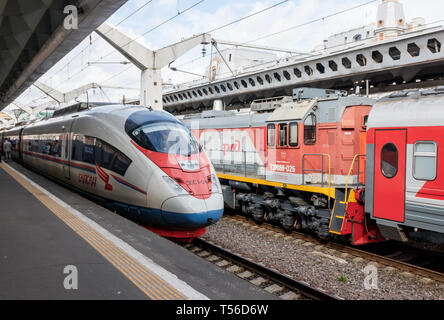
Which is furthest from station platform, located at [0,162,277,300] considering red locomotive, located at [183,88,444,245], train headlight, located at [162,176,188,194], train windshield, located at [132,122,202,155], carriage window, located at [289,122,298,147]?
carriage window, located at [289,122,298,147]

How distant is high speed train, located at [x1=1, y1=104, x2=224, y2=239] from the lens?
769 centimetres

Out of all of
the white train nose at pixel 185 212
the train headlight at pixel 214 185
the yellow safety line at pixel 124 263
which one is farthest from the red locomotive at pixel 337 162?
the yellow safety line at pixel 124 263

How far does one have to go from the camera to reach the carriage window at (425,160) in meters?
7.40

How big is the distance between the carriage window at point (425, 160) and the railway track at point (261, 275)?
136 inches

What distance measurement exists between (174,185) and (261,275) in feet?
8.76

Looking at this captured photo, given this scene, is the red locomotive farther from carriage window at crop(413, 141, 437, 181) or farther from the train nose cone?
the train nose cone

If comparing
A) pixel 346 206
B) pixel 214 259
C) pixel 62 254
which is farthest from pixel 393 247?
pixel 62 254

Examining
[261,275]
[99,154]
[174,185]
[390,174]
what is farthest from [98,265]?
[390,174]

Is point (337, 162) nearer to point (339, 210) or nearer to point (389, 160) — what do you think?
point (339, 210)

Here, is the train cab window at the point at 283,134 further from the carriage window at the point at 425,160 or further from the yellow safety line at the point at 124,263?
the yellow safety line at the point at 124,263

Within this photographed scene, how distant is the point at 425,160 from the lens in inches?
298

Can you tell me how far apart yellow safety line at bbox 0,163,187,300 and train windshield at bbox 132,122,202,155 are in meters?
2.29
